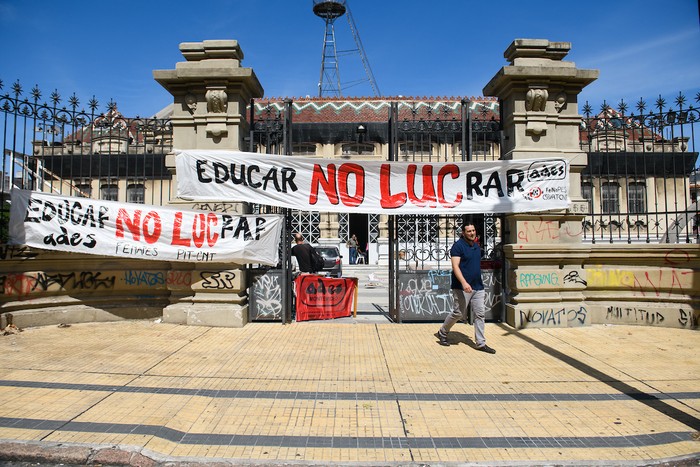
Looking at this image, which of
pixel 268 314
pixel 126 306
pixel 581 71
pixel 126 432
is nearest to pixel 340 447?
pixel 126 432

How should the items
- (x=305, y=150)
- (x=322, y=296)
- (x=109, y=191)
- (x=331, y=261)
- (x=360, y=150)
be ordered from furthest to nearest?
(x=305, y=150) < (x=360, y=150) < (x=331, y=261) < (x=322, y=296) < (x=109, y=191)

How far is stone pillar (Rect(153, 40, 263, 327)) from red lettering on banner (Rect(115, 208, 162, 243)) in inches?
20.8

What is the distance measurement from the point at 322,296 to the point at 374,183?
7.71ft

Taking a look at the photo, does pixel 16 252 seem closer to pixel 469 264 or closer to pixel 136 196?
pixel 136 196

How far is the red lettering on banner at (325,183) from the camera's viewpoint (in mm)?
8266

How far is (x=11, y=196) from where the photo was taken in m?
7.69

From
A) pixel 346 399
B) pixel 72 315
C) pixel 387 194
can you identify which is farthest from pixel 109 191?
pixel 346 399

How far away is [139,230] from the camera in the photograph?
8.00 meters

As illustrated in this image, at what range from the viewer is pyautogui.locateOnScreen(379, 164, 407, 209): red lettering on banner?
329 inches

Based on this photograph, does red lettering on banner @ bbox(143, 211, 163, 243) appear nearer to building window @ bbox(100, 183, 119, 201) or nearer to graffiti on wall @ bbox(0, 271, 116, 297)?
building window @ bbox(100, 183, 119, 201)

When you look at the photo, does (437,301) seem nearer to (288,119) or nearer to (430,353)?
(430,353)

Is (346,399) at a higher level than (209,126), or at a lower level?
lower

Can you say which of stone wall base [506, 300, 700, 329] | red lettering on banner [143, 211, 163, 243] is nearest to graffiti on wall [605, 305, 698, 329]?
stone wall base [506, 300, 700, 329]

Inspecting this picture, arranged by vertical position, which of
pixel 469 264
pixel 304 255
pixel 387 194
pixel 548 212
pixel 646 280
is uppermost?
pixel 387 194
